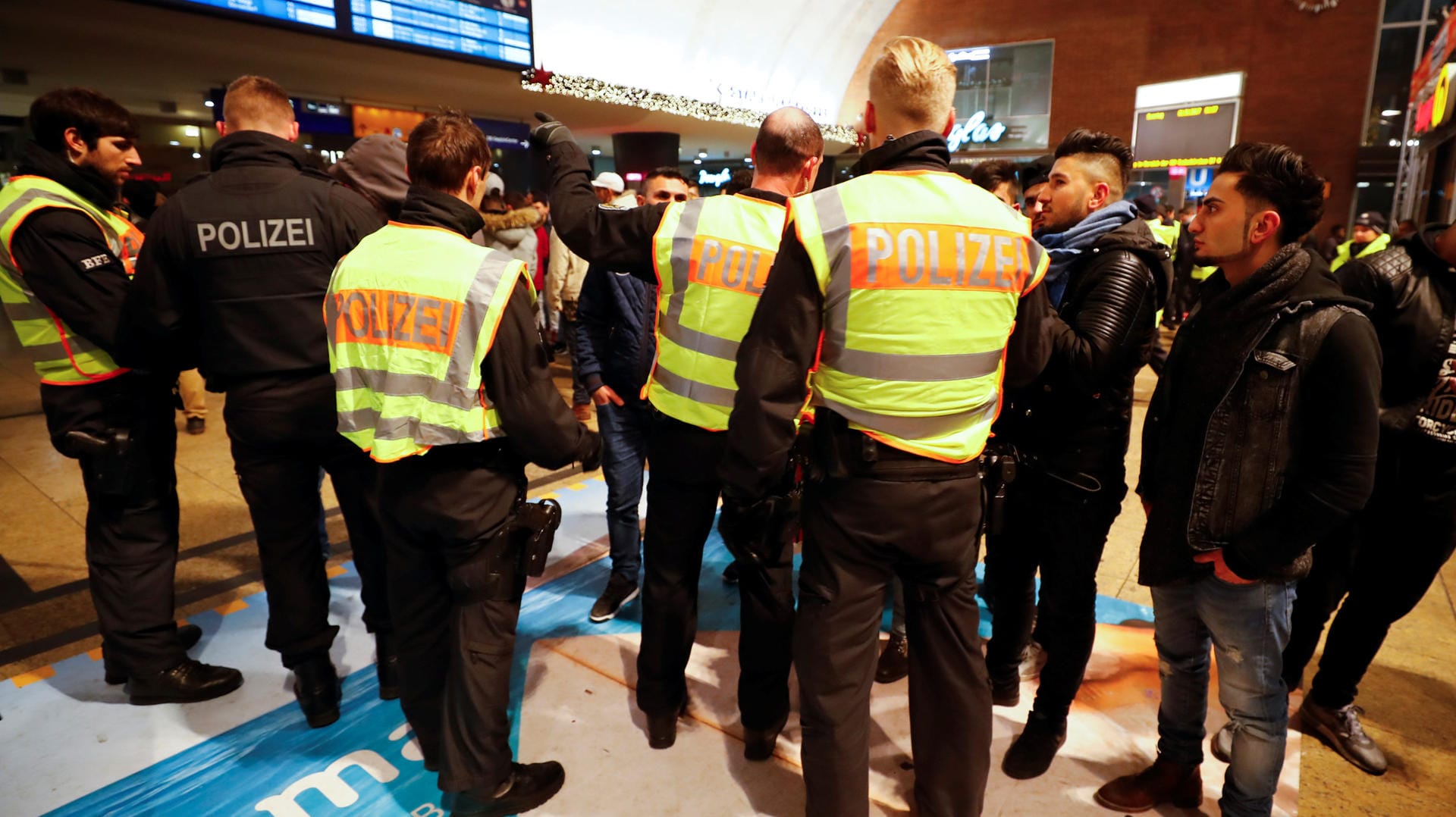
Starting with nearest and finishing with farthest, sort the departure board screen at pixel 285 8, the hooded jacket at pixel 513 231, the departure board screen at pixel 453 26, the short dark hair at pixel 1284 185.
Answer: the short dark hair at pixel 1284 185 < the departure board screen at pixel 285 8 < the hooded jacket at pixel 513 231 < the departure board screen at pixel 453 26

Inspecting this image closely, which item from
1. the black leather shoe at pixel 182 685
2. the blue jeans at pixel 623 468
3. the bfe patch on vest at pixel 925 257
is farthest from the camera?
the blue jeans at pixel 623 468

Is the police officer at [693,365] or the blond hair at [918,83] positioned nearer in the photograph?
the blond hair at [918,83]

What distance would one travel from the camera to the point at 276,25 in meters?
5.97

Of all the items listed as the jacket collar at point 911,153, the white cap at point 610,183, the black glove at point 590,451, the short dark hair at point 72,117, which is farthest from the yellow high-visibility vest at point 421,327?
the white cap at point 610,183

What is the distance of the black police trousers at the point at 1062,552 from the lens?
2146 mm

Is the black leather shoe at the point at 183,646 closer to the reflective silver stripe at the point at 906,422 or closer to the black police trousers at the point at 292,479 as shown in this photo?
the black police trousers at the point at 292,479

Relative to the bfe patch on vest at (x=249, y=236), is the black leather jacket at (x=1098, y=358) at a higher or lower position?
lower

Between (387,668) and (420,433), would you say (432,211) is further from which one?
(387,668)

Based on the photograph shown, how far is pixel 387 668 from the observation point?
2.64 m

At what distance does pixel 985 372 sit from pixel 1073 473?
0.60m

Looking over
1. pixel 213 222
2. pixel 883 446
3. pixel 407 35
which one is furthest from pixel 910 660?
pixel 407 35

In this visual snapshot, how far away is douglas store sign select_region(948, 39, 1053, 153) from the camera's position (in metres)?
17.2

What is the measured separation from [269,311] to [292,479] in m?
0.52

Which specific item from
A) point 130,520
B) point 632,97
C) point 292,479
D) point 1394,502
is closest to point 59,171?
point 130,520
